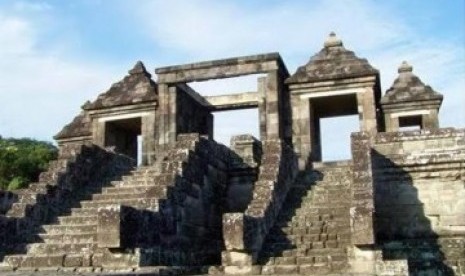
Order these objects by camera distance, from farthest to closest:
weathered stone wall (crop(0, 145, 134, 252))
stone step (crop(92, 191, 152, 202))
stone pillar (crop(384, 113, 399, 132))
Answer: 1. stone pillar (crop(384, 113, 399, 132))
2. stone step (crop(92, 191, 152, 202))
3. weathered stone wall (crop(0, 145, 134, 252))

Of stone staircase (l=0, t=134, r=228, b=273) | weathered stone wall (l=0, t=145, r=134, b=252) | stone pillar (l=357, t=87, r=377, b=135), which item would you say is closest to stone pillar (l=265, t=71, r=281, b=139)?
stone pillar (l=357, t=87, r=377, b=135)

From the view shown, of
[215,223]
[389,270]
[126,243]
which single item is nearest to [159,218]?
[126,243]

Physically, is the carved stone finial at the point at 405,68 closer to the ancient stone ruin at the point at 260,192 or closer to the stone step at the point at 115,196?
the ancient stone ruin at the point at 260,192

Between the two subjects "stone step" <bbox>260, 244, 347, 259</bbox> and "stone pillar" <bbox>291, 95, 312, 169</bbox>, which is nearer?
"stone step" <bbox>260, 244, 347, 259</bbox>

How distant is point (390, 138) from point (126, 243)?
6.56 metres

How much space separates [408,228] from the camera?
11805 mm

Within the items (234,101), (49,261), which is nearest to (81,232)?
(49,261)

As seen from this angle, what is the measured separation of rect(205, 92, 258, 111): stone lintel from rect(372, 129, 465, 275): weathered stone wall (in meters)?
5.91

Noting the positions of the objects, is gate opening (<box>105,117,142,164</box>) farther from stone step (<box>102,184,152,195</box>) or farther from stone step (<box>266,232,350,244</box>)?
stone step (<box>266,232,350,244</box>)

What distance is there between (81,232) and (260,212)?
299cm

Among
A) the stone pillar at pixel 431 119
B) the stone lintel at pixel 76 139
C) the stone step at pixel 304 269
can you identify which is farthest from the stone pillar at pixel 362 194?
the stone lintel at pixel 76 139

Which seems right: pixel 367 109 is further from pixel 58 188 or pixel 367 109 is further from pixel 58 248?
pixel 58 248

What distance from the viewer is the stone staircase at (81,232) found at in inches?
328

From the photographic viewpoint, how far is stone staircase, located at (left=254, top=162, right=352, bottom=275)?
8688mm
